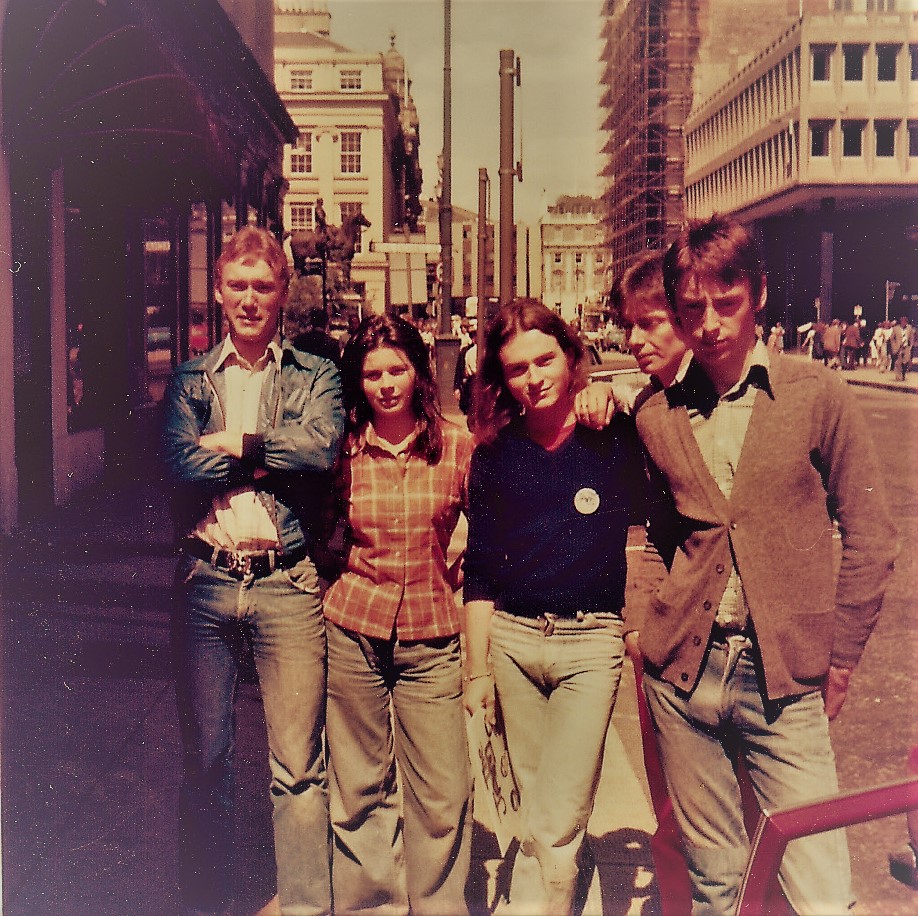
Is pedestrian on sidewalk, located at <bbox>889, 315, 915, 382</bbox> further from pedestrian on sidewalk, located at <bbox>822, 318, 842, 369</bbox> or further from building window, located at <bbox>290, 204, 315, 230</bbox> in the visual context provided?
building window, located at <bbox>290, 204, 315, 230</bbox>

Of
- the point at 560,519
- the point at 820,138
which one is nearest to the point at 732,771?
the point at 560,519

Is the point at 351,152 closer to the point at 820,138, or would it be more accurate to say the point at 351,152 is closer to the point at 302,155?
the point at 302,155

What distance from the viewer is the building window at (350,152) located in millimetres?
10955

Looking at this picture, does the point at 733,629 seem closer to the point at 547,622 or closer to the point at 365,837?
the point at 547,622

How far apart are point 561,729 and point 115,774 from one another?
2203mm

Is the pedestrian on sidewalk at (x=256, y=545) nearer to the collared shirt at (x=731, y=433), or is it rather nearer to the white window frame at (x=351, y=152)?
the collared shirt at (x=731, y=433)

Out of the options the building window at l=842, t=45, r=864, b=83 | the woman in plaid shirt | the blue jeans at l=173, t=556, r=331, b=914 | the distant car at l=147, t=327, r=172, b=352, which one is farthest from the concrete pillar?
the building window at l=842, t=45, r=864, b=83

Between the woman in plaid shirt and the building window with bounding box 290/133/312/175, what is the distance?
621cm

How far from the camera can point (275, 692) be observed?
3.05 metres

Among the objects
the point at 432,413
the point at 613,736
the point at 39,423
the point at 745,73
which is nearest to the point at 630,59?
the point at 745,73

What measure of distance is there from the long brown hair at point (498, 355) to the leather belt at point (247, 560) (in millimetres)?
668

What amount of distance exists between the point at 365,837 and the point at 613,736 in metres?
1.97

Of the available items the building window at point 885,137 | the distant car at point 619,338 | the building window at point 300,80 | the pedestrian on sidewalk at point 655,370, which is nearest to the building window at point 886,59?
the building window at point 885,137

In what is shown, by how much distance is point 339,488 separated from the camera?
10.1 feet
